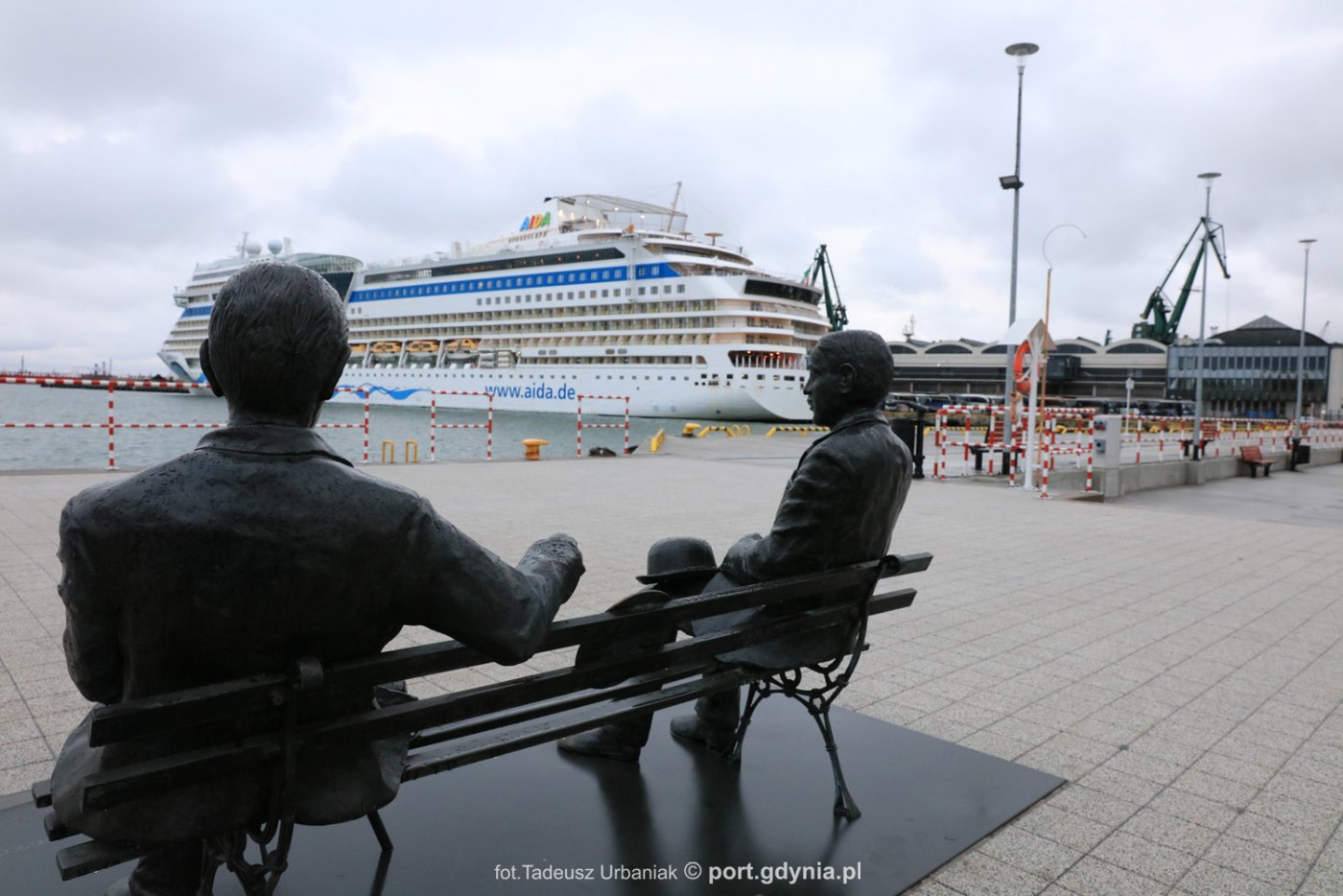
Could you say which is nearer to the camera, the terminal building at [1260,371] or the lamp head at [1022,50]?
the lamp head at [1022,50]

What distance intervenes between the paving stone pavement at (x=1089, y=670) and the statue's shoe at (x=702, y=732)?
825 millimetres

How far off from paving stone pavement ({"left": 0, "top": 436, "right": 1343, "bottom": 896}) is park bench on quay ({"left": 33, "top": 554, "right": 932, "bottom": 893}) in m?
0.36

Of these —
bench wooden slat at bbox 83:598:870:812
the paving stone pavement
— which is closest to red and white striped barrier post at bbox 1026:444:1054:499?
the paving stone pavement

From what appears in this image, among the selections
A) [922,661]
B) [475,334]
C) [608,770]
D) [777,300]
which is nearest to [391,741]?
[608,770]

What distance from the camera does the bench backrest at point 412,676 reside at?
4.34 ft

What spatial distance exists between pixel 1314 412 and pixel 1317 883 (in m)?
71.8

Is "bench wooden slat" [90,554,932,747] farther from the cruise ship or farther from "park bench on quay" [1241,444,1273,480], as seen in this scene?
the cruise ship

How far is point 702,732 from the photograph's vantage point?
2957 mm

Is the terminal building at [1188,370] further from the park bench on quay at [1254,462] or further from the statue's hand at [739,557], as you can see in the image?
the statue's hand at [739,557]

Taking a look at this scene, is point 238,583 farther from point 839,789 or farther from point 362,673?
point 839,789

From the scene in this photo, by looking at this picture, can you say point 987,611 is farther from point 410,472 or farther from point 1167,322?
point 1167,322

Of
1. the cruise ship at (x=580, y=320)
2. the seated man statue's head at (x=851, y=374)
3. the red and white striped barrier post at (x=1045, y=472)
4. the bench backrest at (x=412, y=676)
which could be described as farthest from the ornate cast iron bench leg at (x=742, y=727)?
the cruise ship at (x=580, y=320)

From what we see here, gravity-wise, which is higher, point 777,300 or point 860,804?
point 777,300

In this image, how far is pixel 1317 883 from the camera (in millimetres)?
2254
